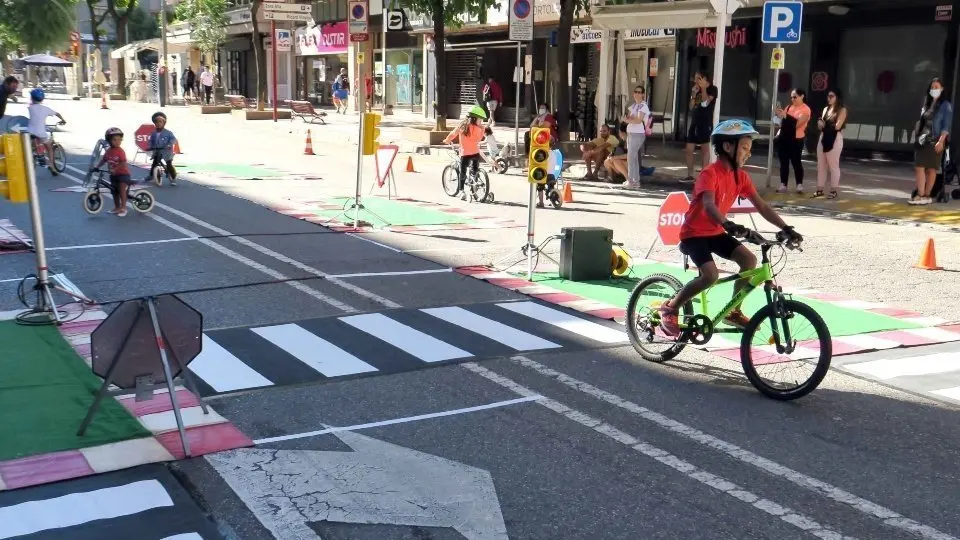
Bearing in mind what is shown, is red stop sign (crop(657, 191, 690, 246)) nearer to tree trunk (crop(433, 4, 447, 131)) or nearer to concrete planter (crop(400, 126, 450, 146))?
tree trunk (crop(433, 4, 447, 131))

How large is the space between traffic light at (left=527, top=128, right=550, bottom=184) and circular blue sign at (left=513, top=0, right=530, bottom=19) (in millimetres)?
10168

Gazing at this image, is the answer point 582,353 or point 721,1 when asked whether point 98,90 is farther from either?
point 582,353

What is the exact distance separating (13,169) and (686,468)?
5947 millimetres

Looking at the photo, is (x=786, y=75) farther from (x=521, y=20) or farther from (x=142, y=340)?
(x=142, y=340)

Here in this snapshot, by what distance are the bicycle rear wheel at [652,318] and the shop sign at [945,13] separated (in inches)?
716

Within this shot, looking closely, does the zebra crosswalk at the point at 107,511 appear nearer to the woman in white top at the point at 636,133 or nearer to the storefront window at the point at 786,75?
the woman in white top at the point at 636,133

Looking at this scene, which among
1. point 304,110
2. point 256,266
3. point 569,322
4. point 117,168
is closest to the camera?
point 569,322

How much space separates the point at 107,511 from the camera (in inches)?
197

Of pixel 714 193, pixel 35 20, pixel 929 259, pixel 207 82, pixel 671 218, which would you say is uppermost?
pixel 35 20

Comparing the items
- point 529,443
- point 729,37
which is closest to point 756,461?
point 529,443

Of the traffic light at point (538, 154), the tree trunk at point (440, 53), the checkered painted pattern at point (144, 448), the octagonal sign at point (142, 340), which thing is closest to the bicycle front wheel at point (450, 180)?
the traffic light at point (538, 154)

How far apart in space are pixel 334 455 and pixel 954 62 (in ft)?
69.7

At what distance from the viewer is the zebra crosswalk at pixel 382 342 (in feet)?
24.9

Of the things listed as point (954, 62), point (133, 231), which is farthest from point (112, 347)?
point (954, 62)
